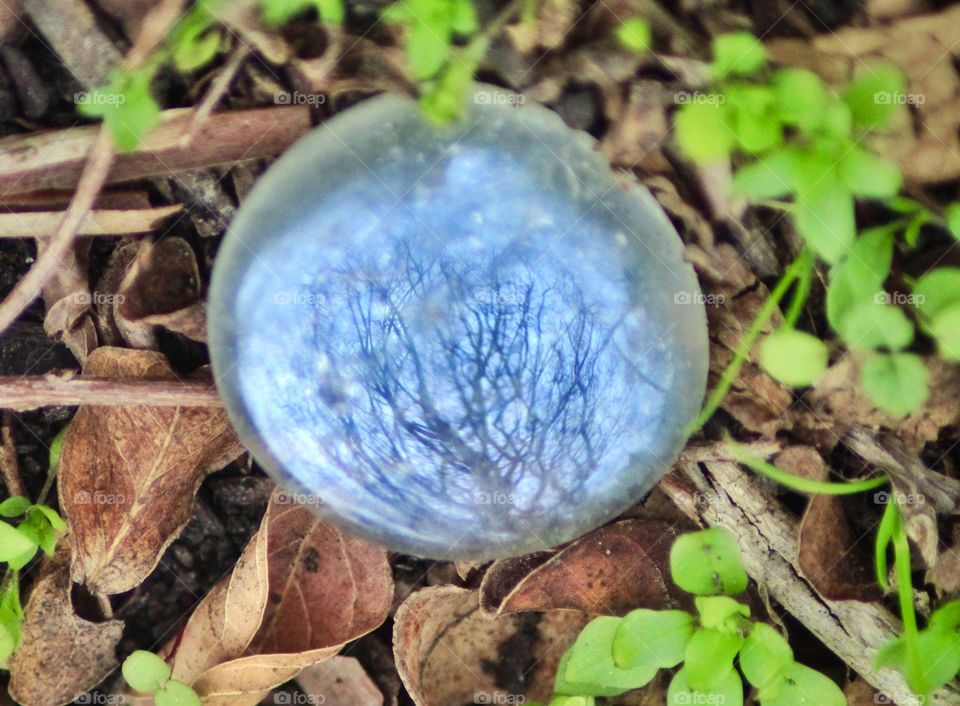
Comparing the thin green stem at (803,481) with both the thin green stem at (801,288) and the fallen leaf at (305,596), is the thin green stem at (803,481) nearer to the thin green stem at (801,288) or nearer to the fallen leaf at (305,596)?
the thin green stem at (801,288)

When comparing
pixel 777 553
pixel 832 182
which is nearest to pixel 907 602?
pixel 777 553

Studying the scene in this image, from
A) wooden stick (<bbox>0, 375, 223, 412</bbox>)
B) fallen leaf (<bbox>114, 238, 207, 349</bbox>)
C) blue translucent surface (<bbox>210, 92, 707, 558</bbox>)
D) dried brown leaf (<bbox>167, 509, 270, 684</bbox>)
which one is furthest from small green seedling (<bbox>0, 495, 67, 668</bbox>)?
blue translucent surface (<bbox>210, 92, 707, 558</bbox>)

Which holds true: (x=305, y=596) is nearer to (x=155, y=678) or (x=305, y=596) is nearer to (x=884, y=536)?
(x=155, y=678)

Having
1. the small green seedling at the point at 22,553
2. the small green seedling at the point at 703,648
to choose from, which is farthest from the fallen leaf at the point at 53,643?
the small green seedling at the point at 703,648

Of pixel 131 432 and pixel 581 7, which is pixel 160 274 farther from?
pixel 581 7

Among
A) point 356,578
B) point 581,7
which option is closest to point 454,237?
point 581,7
